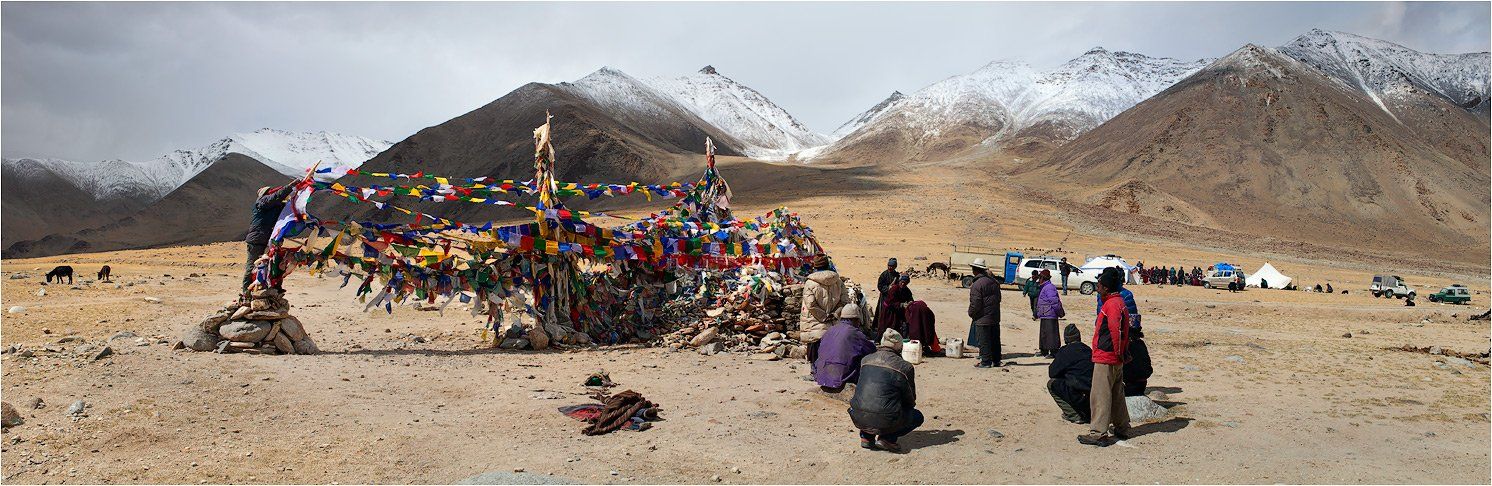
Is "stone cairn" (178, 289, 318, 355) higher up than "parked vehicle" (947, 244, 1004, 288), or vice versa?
"parked vehicle" (947, 244, 1004, 288)

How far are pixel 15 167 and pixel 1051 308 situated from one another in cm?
13049

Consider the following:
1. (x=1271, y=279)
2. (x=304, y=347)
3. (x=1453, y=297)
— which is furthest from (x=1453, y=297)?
(x=304, y=347)

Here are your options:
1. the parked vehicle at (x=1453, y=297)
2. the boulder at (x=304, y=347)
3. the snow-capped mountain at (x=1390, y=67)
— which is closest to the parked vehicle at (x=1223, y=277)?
the parked vehicle at (x=1453, y=297)

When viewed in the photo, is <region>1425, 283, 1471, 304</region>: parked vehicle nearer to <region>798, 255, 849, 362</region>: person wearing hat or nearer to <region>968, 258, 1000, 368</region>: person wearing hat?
<region>968, 258, 1000, 368</region>: person wearing hat

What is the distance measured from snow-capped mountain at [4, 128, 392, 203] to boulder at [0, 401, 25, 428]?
372 ft

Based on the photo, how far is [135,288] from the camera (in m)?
18.3

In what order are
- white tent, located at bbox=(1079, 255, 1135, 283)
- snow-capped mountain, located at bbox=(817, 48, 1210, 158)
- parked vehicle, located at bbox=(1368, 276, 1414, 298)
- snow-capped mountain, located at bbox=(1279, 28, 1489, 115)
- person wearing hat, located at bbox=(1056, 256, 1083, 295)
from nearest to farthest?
1. person wearing hat, located at bbox=(1056, 256, 1083, 295)
2. white tent, located at bbox=(1079, 255, 1135, 283)
3. parked vehicle, located at bbox=(1368, 276, 1414, 298)
4. snow-capped mountain, located at bbox=(1279, 28, 1489, 115)
5. snow-capped mountain, located at bbox=(817, 48, 1210, 158)

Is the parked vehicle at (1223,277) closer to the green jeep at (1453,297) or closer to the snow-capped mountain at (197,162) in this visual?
the green jeep at (1453,297)

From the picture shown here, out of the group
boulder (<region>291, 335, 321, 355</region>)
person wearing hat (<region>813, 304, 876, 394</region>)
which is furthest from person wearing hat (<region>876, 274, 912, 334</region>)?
boulder (<region>291, 335, 321, 355</region>)

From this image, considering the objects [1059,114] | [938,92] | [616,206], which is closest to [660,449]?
[616,206]

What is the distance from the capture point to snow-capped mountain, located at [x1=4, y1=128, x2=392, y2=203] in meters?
112

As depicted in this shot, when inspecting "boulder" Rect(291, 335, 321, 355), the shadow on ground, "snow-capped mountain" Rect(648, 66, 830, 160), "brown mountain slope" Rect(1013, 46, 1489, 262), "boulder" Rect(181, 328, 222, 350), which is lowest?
the shadow on ground

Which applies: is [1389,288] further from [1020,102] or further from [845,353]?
[1020,102]

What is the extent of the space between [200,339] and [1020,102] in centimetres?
13866
